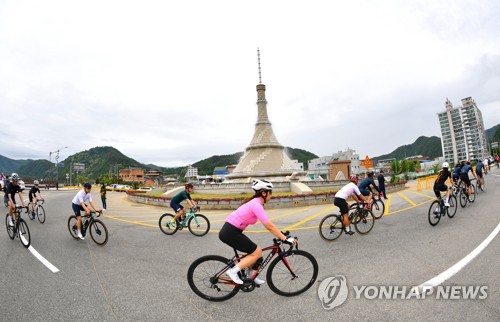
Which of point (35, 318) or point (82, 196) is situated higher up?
point (82, 196)

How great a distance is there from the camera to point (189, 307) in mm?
3871

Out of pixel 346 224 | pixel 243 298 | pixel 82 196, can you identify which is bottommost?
pixel 243 298

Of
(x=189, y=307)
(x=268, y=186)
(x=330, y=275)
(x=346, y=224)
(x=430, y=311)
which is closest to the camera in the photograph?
(x=430, y=311)

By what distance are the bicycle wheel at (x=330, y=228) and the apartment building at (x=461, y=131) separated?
6805 inches

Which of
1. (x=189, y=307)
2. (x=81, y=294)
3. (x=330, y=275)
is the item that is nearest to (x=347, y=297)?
(x=330, y=275)

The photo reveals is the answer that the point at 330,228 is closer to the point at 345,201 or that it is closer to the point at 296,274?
the point at 345,201

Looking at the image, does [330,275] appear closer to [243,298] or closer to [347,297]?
[347,297]

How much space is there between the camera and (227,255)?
22.0ft

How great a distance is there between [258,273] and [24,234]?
28.4ft

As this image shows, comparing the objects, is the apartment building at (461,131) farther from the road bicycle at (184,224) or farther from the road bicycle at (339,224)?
the road bicycle at (184,224)

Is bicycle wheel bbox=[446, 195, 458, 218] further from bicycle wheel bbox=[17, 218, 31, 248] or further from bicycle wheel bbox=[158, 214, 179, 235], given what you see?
bicycle wheel bbox=[17, 218, 31, 248]

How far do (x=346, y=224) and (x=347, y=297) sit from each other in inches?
154

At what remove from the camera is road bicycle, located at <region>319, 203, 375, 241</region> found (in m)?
7.53

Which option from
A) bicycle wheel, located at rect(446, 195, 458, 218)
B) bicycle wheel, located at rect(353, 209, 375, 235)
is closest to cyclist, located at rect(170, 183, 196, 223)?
bicycle wheel, located at rect(353, 209, 375, 235)
